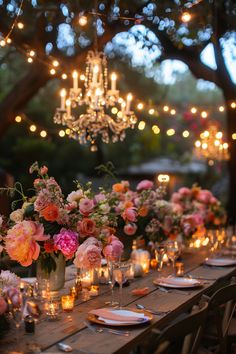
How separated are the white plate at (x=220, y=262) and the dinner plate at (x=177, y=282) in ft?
2.17

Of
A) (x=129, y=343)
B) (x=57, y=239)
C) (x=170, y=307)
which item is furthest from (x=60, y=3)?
(x=129, y=343)

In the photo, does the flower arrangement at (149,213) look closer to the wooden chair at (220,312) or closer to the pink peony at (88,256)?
the wooden chair at (220,312)

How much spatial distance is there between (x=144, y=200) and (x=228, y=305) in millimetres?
1199

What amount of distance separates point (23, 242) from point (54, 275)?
1.49ft

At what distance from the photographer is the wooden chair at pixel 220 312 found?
2.54 meters

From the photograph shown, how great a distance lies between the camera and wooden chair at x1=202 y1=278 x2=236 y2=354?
2.54 m

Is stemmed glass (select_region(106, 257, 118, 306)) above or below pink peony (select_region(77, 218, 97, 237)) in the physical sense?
below

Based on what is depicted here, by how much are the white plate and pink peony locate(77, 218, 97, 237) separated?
1.42 m

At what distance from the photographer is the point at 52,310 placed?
244cm

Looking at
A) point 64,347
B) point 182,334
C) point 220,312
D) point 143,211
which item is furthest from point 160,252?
point 64,347

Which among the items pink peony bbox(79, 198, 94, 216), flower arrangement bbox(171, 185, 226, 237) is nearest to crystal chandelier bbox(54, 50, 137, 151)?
flower arrangement bbox(171, 185, 226, 237)

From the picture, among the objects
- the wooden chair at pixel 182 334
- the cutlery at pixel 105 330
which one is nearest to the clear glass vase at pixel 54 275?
the cutlery at pixel 105 330

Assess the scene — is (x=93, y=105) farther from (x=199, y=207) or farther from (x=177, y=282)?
(x=177, y=282)

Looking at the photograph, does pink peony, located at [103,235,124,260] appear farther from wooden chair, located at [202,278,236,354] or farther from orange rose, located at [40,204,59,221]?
wooden chair, located at [202,278,236,354]
